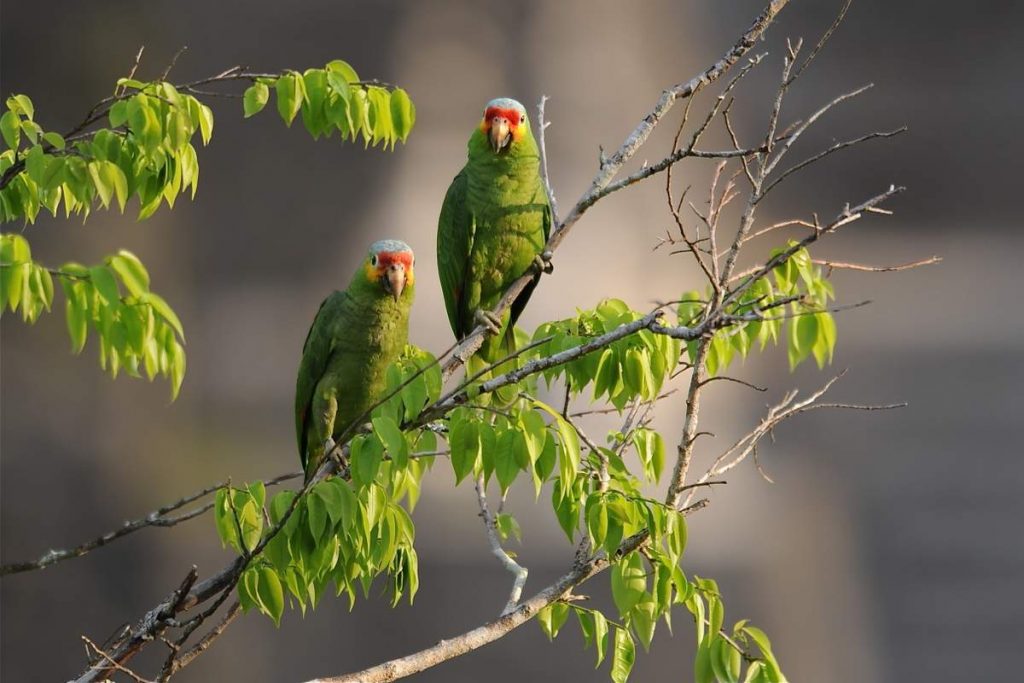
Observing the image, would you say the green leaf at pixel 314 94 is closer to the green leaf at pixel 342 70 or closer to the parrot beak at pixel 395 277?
the green leaf at pixel 342 70

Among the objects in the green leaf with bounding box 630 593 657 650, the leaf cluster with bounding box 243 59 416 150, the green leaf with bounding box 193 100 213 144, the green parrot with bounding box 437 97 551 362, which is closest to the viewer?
the green leaf with bounding box 630 593 657 650

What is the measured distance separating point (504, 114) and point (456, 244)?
14.7 inches

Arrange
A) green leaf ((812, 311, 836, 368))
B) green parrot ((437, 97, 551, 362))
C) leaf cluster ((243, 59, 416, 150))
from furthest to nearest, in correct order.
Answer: green parrot ((437, 97, 551, 362))
green leaf ((812, 311, 836, 368))
leaf cluster ((243, 59, 416, 150))

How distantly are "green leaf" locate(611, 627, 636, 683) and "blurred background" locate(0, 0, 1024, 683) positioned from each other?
11.2ft

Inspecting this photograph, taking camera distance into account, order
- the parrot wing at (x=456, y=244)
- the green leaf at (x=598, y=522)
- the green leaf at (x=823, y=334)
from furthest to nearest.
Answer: the parrot wing at (x=456, y=244), the green leaf at (x=823, y=334), the green leaf at (x=598, y=522)

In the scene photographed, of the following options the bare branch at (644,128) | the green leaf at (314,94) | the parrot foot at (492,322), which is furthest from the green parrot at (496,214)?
the green leaf at (314,94)

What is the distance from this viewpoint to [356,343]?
2748 millimetres

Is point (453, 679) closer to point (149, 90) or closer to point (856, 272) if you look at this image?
point (856, 272)

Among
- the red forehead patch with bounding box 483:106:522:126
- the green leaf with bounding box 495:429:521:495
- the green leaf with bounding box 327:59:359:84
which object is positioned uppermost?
the red forehead patch with bounding box 483:106:522:126

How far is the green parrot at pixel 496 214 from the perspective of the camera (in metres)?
2.75

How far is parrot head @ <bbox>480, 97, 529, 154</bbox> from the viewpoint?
272cm

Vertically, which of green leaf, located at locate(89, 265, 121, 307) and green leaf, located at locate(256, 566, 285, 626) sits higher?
green leaf, located at locate(89, 265, 121, 307)

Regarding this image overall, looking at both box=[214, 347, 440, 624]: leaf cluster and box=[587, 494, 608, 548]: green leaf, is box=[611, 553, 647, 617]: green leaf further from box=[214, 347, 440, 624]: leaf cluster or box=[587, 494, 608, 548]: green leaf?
box=[214, 347, 440, 624]: leaf cluster

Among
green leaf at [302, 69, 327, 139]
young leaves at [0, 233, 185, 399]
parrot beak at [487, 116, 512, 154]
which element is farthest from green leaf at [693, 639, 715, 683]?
parrot beak at [487, 116, 512, 154]
